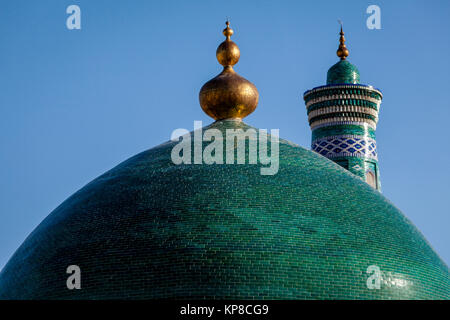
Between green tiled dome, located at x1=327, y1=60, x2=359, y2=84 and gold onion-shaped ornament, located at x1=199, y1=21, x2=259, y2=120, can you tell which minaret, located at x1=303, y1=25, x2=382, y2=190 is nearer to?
green tiled dome, located at x1=327, y1=60, x2=359, y2=84

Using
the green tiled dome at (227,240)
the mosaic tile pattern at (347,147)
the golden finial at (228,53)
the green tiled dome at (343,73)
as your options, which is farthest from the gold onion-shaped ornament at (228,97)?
the green tiled dome at (343,73)

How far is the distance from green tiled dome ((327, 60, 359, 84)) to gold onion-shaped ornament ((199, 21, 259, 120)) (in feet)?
18.4

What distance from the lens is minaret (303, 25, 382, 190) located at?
58.7 feet

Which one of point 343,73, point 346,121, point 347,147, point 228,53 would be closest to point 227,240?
point 228,53

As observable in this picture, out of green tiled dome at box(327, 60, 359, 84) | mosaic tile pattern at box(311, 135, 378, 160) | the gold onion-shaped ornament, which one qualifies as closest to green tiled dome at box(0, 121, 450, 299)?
the gold onion-shaped ornament

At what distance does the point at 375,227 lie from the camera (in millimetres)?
11055

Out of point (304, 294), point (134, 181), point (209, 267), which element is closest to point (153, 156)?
point (134, 181)

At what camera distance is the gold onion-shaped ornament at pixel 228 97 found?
1373cm

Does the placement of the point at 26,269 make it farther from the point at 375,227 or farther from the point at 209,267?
the point at 375,227

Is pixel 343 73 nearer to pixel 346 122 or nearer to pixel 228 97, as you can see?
pixel 346 122

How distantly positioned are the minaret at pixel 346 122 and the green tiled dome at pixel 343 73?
6.8 inches

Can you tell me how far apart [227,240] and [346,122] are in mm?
8826

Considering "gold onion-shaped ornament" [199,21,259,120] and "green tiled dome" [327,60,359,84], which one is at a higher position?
"green tiled dome" [327,60,359,84]
